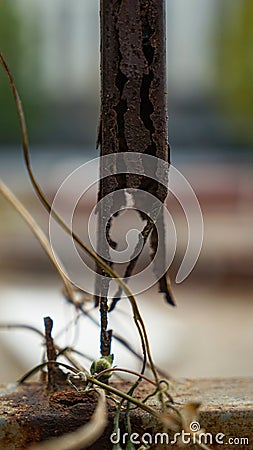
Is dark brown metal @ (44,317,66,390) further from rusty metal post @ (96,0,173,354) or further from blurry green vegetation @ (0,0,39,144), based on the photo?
blurry green vegetation @ (0,0,39,144)

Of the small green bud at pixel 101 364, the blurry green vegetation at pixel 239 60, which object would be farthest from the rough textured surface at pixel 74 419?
the blurry green vegetation at pixel 239 60

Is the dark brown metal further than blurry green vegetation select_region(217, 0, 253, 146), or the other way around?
blurry green vegetation select_region(217, 0, 253, 146)

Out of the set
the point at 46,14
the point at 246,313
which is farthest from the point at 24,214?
the point at 46,14

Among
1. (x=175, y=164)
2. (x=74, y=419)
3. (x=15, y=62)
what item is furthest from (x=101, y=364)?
(x=15, y=62)

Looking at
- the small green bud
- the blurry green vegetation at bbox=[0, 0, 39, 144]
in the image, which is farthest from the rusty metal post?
the blurry green vegetation at bbox=[0, 0, 39, 144]

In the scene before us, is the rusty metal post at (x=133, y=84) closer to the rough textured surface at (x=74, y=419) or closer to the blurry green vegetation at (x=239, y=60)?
the rough textured surface at (x=74, y=419)

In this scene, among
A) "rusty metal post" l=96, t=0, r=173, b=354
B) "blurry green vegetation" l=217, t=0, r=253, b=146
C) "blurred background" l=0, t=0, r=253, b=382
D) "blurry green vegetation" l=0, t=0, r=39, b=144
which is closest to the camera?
"rusty metal post" l=96, t=0, r=173, b=354

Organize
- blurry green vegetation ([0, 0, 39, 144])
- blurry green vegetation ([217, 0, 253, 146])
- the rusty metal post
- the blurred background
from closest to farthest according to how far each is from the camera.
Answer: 1. the rusty metal post
2. the blurred background
3. blurry green vegetation ([217, 0, 253, 146])
4. blurry green vegetation ([0, 0, 39, 144])

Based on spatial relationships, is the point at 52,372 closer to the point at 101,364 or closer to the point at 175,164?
the point at 101,364
